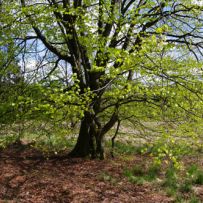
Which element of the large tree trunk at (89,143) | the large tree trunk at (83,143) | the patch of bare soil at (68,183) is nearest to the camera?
the patch of bare soil at (68,183)

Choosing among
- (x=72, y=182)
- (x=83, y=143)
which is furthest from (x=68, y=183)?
(x=83, y=143)

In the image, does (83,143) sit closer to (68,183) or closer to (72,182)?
(72,182)

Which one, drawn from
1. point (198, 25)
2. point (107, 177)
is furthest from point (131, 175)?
point (198, 25)

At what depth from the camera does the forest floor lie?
7305 millimetres

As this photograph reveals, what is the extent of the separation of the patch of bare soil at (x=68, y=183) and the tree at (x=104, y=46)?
46.9 inches

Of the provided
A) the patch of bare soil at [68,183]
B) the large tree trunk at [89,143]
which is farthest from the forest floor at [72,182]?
the large tree trunk at [89,143]

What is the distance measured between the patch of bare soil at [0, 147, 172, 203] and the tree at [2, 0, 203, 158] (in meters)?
1.19

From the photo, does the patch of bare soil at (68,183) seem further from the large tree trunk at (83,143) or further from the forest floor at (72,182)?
the large tree trunk at (83,143)

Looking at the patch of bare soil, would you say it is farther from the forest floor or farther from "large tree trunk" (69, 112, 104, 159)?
"large tree trunk" (69, 112, 104, 159)

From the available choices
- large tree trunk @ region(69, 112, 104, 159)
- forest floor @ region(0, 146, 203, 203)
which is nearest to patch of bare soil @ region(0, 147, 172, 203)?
forest floor @ region(0, 146, 203, 203)

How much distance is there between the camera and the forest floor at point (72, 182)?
730cm

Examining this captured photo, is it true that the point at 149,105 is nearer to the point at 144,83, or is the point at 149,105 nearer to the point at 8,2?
the point at 144,83

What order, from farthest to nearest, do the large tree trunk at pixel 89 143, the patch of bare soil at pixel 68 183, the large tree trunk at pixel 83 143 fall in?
the large tree trunk at pixel 83 143 < the large tree trunk at pixel 89 143 < the patch of bare soil at pixel 68 183

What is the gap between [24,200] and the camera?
727 centimetres
